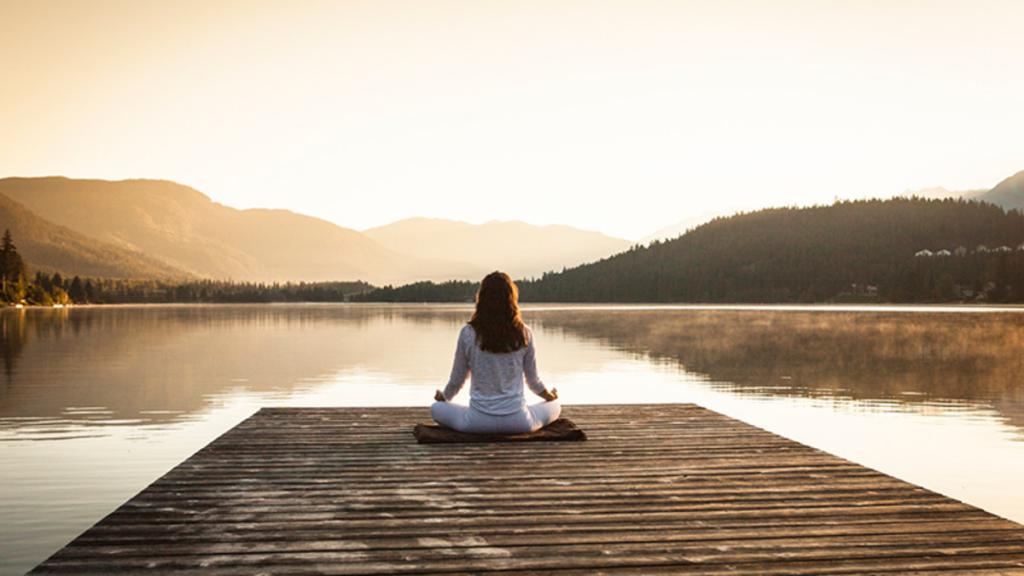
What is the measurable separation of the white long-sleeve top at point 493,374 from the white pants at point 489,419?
88 millimetres

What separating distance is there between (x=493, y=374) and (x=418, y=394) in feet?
46.1

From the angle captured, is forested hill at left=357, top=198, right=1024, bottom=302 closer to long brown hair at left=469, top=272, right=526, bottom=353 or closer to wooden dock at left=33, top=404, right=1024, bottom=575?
wooden dock at left=33, top=404, right=1024, bottom=575

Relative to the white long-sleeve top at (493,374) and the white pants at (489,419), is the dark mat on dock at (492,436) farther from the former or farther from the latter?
the white long-sleeve top at (493,374)

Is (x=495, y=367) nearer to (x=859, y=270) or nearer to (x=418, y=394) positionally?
(x=418, y=394)

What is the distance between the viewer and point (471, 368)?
9891 millimetres

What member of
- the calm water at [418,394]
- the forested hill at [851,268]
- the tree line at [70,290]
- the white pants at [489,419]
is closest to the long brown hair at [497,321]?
the white pants at [489,419]

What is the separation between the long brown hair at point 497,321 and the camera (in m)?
9.61

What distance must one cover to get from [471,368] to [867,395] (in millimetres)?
18285

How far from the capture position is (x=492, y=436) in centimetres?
1028

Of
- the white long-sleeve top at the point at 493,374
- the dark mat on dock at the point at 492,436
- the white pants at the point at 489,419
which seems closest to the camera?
the white long-sleeve top at the point at 493,374

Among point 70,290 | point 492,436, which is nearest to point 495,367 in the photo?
point 492,436

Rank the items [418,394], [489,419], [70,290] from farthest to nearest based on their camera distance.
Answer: [70,290], [418,394], [489,419]

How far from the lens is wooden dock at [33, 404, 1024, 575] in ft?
19.0

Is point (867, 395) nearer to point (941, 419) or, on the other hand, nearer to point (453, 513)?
point (941, 419)
